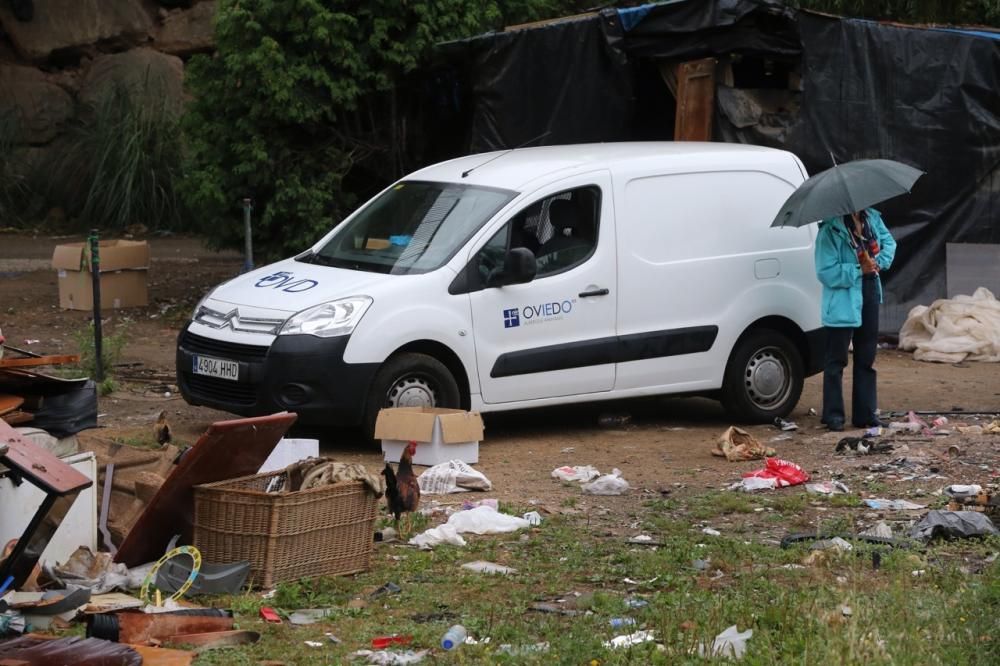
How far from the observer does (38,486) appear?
18.6ft

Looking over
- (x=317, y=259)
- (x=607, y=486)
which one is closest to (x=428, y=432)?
(x=607, y=486)

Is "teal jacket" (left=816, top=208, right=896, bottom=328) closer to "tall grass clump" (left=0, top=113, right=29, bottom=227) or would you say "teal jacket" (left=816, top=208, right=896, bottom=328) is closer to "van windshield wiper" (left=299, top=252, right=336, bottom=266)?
"van windshield wiper" (left=299, top=252, right=336, bottom=266)

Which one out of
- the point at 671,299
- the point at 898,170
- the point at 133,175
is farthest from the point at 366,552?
the point at 133,175

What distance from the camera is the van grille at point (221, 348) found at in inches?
368

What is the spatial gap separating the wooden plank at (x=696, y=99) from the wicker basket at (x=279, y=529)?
8162 mm

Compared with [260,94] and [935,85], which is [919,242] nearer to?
[935,85]

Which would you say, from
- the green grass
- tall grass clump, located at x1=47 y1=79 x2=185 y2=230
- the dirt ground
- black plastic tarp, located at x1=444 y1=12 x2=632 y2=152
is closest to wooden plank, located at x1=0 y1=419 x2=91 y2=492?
the green grass

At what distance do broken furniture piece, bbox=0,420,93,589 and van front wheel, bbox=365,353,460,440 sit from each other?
3.48 m

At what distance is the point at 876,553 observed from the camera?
6.88 metres

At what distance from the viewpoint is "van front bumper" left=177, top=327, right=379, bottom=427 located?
9.21 m

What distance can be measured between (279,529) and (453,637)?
116cm

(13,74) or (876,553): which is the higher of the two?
(13,74)

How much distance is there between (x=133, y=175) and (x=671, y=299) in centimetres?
1235

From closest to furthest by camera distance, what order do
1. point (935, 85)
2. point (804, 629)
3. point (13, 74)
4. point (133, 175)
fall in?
1. point (804, 629)
2. point (935, 85)
3. point (133, 175)
4. point (13, 74)
